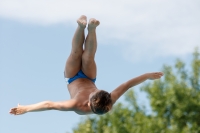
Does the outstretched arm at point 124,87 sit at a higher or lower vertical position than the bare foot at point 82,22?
lower

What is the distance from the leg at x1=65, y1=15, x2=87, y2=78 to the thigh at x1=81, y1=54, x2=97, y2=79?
0.36 feet

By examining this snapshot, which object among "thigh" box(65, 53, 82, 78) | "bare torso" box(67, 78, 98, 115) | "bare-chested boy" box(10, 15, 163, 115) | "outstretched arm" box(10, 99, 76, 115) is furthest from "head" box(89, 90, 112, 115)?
"thigh" box(65, 53, 82, 78)

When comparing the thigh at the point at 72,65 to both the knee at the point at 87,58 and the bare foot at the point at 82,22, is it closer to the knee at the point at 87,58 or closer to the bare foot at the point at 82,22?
the knee at the point at 87,58

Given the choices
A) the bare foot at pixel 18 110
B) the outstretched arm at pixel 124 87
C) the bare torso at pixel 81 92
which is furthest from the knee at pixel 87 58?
the bare foot at pixel 18 110

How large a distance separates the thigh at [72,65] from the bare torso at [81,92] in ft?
0.58

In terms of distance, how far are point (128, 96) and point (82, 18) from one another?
19.1 m

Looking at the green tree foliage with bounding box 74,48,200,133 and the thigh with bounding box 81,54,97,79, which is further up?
the thigh with bounding box 81,54,97,79

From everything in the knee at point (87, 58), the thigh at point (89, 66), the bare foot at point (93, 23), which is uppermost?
the bare foot at point (93, 23)

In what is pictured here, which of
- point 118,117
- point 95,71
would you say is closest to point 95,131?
point 118,117

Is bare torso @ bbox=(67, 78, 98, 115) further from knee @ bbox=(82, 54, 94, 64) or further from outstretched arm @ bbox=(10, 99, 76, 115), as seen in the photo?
knee @ bbox=(82, 54, 94, 64)

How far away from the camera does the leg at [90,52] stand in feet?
30.0

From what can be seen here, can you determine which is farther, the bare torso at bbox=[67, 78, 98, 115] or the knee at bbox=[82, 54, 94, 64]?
the knee at bbox=[82, 54, 94, 64]

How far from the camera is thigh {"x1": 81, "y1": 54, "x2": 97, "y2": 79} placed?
935cm

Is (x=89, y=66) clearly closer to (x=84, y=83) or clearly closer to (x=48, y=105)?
(x=84, y=83)
